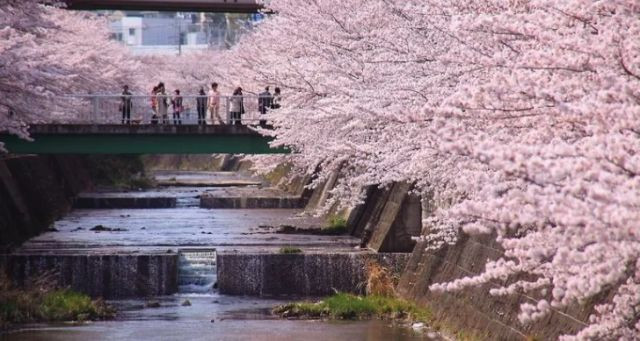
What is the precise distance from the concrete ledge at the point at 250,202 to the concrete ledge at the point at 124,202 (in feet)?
4.44

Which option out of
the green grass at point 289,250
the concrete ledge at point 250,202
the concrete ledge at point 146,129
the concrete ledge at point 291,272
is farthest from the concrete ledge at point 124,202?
the concrete ledge at point 291,272

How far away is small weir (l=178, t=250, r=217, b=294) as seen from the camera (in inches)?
1297

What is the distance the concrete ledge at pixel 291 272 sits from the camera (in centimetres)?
3238

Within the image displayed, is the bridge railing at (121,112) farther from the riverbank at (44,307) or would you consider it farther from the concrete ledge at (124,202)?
the concrete ledge at (124,202)

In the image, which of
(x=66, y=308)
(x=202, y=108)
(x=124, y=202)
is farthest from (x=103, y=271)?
(x=124, y=202)

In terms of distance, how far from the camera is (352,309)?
27.0m

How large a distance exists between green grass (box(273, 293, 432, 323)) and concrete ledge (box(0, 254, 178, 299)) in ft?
17.4

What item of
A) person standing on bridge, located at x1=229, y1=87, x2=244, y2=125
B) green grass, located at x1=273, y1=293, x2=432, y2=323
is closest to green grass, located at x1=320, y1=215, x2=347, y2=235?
person standing on bridge, located at x1=229, y1=87, x2=244, y2=125

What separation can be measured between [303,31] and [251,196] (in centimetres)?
2814

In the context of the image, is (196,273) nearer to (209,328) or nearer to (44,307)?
(44,307)

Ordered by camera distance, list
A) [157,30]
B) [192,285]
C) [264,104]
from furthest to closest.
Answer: [157,30], [264,104], [192,285]

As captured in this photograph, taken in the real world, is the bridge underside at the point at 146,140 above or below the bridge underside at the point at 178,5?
below

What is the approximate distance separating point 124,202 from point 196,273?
20.6 meters

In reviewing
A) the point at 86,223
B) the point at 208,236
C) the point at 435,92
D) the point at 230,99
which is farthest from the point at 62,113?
the point at 435,92
